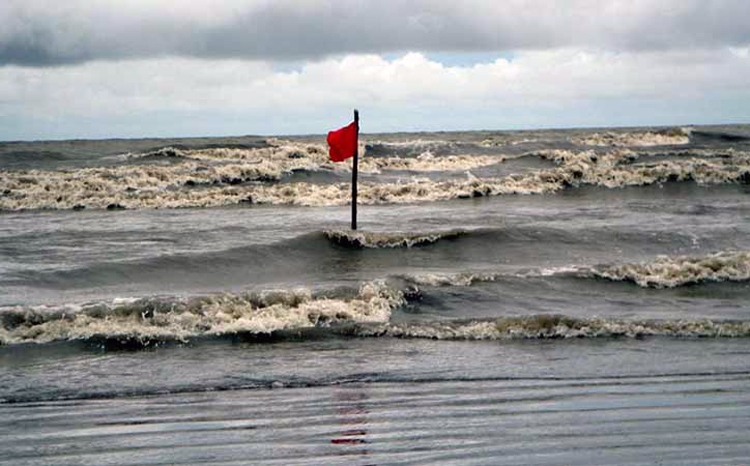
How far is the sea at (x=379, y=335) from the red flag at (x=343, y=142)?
6.30 feet

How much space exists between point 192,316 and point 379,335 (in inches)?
92.4

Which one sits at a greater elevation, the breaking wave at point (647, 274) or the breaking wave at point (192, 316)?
the breaking wave at point (647, 274)

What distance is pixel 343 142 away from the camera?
53.8 feet

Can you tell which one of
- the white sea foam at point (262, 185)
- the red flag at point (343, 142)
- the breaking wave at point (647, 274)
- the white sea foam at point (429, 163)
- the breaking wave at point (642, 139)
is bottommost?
the breaking wave at point (647, 274)

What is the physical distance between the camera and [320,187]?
28344 mm

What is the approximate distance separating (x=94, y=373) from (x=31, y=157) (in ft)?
120

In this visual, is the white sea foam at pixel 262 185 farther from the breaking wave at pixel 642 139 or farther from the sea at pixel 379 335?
the breaking wave at pixel 642 139

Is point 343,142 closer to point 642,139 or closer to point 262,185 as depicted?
point 262,185

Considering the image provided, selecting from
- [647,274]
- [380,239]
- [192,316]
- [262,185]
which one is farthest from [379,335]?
[262,185]

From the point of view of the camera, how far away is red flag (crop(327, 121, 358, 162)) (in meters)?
16.3

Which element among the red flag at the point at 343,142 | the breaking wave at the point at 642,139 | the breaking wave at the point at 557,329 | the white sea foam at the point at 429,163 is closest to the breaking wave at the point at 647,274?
the breaking wave at the point at 557,329

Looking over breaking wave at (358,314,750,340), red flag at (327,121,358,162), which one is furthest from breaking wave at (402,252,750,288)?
red flag at (327,121,358,162)

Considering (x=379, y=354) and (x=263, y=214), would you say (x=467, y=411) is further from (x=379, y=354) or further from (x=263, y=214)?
(x=263, y=214)

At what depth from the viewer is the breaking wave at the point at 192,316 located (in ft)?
34.2
